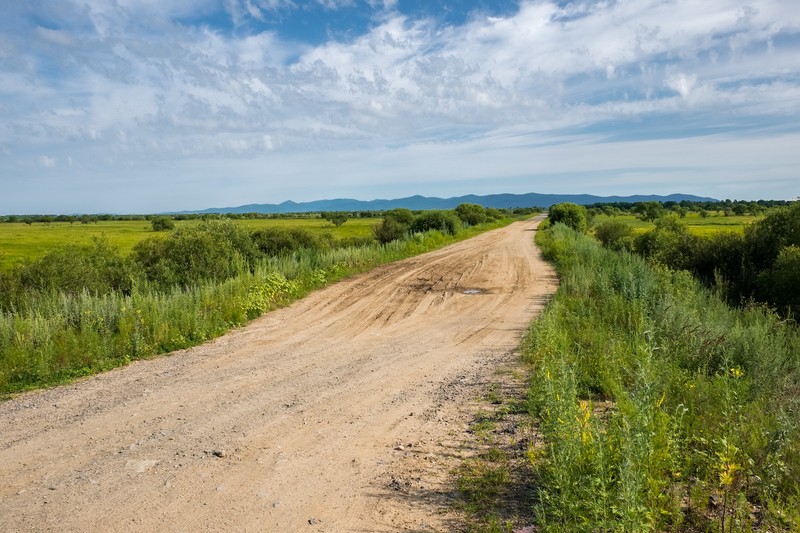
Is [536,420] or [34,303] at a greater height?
[34,303]

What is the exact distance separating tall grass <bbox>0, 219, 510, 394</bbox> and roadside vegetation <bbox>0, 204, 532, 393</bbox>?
18 mm

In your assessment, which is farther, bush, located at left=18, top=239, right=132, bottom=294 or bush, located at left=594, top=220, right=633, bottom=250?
bush, located at left=594, top=220, right=633, bottom=250

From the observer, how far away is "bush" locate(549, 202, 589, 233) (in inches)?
2000

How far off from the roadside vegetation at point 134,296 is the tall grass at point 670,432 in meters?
6.85

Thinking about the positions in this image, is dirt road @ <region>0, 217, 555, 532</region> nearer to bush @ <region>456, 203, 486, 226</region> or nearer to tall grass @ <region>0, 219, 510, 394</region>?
tall grass @ <region>0, 219, 510, 394</region>

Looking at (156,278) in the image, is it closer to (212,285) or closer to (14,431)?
Answer: (212,285)

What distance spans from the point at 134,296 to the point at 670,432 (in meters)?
9.80

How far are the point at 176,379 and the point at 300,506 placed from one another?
4.42 m

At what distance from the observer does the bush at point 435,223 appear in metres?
39.7

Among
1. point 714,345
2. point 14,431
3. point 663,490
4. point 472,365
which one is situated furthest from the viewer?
point 472,365

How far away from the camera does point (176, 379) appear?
8078 millimetres

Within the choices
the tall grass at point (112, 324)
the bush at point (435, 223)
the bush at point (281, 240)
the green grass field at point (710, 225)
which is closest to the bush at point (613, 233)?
the green grass field at point (710, 225)

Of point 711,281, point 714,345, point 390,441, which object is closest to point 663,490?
point 390,441

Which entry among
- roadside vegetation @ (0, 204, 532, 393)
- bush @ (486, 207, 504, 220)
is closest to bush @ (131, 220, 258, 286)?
roadside vegetation @ (0, 204, 532, 393)
